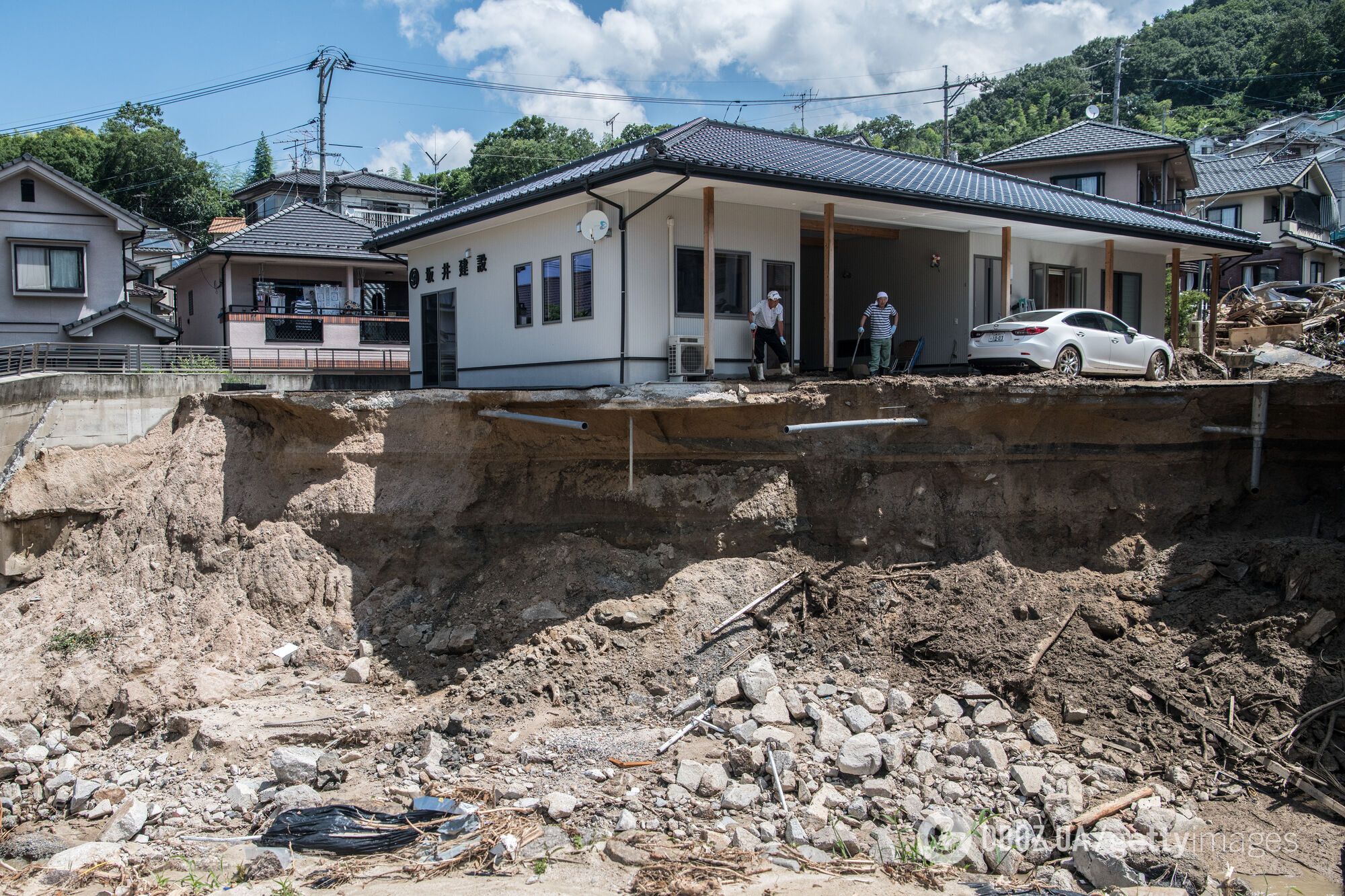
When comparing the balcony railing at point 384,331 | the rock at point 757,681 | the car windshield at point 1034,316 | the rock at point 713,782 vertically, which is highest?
the balcony railing at point 384,331

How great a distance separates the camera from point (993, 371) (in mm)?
17469

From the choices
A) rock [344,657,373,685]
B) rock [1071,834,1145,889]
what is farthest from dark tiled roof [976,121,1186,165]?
rock [344,657,373,685]

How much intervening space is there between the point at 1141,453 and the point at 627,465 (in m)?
8.74

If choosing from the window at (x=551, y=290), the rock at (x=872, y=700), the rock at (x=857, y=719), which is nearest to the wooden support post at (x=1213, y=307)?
the rock at (x=872, y=700)

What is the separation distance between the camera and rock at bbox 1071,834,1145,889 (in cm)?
955

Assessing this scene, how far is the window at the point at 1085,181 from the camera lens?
33438mm

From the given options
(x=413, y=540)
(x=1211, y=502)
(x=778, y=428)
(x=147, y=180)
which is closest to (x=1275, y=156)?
(x=1211, y=502)

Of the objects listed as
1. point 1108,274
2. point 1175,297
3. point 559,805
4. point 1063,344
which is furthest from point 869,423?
point 1175,297

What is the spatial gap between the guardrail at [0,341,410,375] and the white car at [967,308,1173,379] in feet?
51.8

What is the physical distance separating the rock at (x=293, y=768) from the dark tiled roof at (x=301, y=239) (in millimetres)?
18435

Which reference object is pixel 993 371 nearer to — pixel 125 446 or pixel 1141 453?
pixel 1141 453

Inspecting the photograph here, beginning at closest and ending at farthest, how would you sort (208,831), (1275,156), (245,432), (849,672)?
(208,831)
(849,672)
(245,432)
(1275,156)

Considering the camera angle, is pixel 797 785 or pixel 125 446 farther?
pixel 125 446

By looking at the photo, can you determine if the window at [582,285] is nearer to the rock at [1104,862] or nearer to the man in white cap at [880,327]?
the man in white cap at [880,327]
